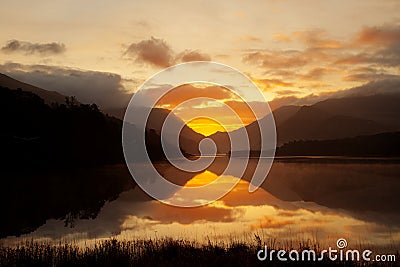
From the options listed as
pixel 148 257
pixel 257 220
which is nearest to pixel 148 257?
pixel 148 257

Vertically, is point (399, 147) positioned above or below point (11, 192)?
above

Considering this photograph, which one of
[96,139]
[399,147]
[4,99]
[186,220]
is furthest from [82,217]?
[399,147]

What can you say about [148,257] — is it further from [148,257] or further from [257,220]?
[257,220]

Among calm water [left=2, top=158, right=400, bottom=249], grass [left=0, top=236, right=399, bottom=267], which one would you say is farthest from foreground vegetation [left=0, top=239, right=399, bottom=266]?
calm water [left=2, top=158, right=400, bottom=249]

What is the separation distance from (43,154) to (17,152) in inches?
254

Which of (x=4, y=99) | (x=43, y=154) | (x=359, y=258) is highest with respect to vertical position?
(x=4, y=99)

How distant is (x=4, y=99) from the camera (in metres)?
87.4

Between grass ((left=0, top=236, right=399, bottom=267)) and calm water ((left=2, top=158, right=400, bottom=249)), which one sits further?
calm water ((left=2, top=158, right=400, bottom=249))

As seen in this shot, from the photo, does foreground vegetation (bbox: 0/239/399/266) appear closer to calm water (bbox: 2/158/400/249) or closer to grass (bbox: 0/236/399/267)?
grass (bbox: 0/236/399/267)

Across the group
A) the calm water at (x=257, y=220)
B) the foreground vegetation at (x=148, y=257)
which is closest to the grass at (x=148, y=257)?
the foreground vegetation at (x=148, y=257)

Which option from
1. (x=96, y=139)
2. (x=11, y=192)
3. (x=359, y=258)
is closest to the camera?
(x=359, y=258)

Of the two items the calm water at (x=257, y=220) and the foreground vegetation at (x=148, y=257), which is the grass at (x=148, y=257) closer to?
the foreground vegetation at (x=148, y=257)

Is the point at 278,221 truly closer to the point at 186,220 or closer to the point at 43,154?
the point at 186,220

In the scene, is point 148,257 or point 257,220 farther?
point 257,220
